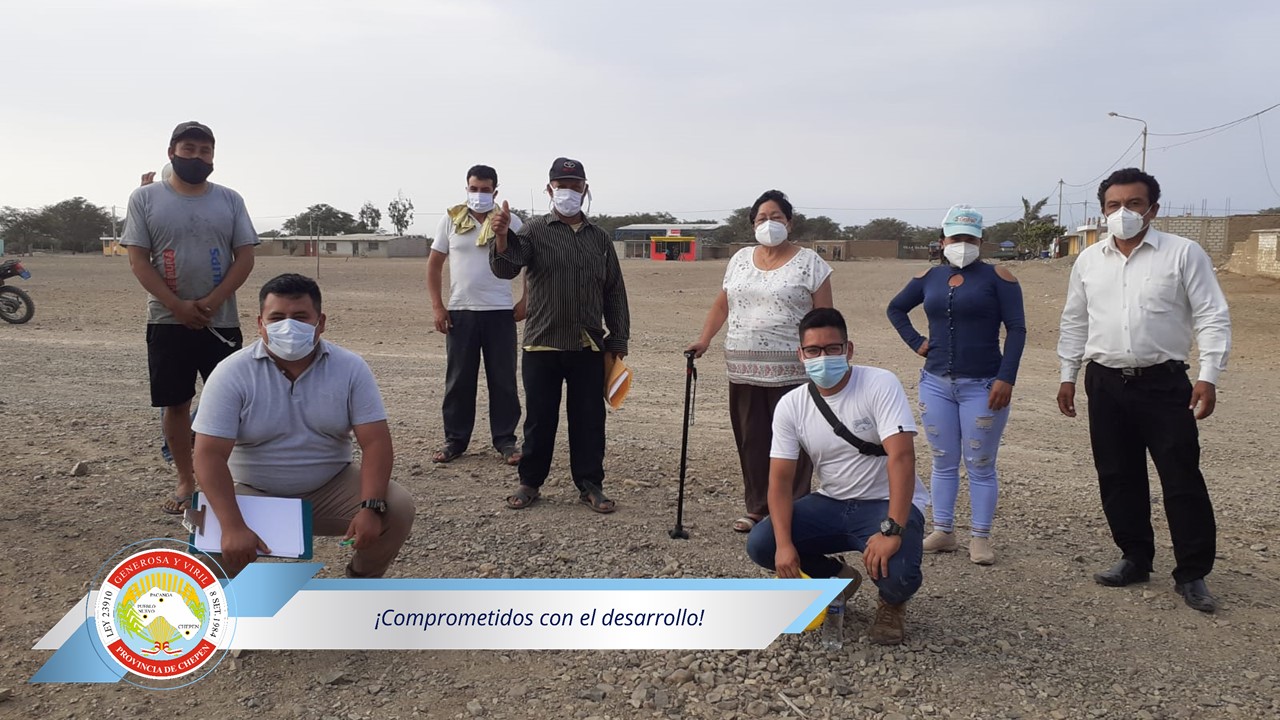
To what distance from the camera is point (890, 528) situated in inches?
133

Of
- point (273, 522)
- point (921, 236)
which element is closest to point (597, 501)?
point (273, 522)

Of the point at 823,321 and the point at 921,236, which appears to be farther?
the point at 921,236

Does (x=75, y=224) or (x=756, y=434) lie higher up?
(x=75, y=224)

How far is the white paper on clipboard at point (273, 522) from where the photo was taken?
335 cm

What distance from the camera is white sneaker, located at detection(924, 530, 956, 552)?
4609mm

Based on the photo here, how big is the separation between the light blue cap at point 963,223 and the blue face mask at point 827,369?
1252mm

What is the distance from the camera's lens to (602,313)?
5305 millimetres

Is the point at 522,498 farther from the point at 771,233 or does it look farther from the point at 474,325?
the point at 771,233

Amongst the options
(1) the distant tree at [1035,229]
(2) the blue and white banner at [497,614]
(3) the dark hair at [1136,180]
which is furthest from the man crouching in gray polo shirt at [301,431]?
(1) the distant tree at [1035,229]

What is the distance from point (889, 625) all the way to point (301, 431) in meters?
2.48

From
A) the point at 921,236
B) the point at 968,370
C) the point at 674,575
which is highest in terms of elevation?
the point at 921,236

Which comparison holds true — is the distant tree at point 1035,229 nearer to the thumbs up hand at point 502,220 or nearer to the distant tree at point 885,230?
the distant tree at point 885,230

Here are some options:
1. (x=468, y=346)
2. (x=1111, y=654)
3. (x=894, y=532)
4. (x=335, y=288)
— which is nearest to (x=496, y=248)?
(x=468, y=346)

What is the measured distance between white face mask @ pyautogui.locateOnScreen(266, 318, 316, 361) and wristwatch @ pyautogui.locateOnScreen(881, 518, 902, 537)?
234cm
